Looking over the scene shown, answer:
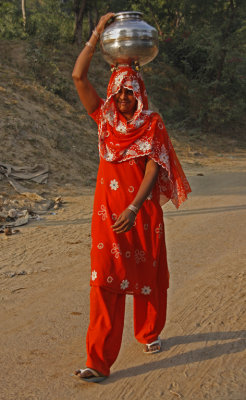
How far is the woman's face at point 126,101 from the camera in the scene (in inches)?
113

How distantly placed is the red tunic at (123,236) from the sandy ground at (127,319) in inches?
21.9

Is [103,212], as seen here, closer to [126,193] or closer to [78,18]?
[126,193]

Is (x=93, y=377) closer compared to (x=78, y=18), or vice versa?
(x=93, y=377)

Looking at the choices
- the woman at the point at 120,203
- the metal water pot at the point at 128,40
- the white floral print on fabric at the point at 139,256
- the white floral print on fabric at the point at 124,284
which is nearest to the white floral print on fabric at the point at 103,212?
the woman at the point at 120,203

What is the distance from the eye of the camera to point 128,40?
2.82 meters

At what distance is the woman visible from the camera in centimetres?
283

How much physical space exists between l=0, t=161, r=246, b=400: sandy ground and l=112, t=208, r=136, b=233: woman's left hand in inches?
35.8

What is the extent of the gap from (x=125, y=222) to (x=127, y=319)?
1.34m

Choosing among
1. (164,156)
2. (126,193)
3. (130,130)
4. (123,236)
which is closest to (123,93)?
(130,130)

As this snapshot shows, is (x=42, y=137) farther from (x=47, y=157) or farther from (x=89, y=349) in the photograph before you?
(x=89, y=349)

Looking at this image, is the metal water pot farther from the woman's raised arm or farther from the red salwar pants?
the red salwar pants

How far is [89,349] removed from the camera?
2.81 m

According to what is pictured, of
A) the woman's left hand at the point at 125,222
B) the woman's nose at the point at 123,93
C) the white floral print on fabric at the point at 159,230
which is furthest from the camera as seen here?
the white floral print on fabric at the point at 159,230

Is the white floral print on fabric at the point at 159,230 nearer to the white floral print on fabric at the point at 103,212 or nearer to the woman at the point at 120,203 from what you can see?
the woman at the point at 120,203
